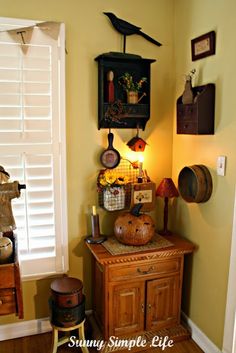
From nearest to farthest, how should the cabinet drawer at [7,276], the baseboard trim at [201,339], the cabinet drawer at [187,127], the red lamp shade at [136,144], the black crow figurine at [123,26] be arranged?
the cabinet drawer at [7,276], the cabinet drawer at [187,127], the baseboard trim at [201,339], the black crow figurine at [123,26], the red lamp shade at [136,144]

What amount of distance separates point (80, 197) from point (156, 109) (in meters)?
0.90

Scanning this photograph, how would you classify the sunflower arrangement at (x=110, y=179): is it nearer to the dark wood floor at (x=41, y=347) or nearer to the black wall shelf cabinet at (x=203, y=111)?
the black wall shelf cabinet at (x=203, y=111)

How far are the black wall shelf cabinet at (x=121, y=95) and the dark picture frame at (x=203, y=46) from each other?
0.30 meters

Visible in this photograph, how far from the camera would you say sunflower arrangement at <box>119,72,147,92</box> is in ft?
7.54

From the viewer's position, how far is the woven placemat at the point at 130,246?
2.17m

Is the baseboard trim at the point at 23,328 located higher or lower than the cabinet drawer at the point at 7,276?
lower

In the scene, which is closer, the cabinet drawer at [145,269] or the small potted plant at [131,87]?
the cabinet drawer at [145,269]

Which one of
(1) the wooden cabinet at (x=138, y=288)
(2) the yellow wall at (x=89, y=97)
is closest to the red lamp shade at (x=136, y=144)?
(2) the yellow wall at (x=89, y=97)

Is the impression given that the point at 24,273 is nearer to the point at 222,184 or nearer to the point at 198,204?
the point at 198,204

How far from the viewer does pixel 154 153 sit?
2535mm

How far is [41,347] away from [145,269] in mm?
926

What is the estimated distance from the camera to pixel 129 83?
2297 millimetres

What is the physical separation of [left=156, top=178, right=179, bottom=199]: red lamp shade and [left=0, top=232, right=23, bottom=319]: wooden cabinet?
1.18 meters

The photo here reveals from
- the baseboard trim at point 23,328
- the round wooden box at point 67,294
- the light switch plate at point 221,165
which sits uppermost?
the light switch plate at point 221,165
